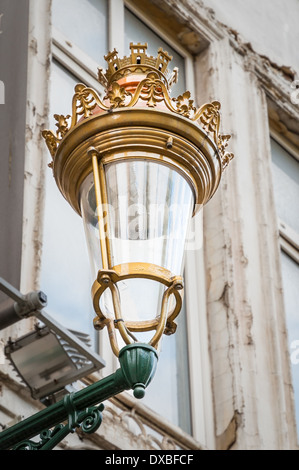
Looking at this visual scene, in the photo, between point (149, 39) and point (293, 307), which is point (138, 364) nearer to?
Answer: point (293, 307)

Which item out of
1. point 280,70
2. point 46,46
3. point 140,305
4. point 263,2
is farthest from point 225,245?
point 140,305

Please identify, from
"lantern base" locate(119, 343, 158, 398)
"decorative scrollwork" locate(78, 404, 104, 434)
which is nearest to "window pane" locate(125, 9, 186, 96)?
"decorative scrollwork" locate(78, 404, 104, 434)

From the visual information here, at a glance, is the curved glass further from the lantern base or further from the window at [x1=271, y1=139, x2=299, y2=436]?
the window at [x1=271, y1=139, x2=299, y2=436]

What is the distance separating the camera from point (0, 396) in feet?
11.5

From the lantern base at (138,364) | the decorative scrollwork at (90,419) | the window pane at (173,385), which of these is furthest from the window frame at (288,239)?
the lantern base at (138,364)

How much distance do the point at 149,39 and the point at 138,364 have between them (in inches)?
142

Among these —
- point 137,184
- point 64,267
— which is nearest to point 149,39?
point 64,267

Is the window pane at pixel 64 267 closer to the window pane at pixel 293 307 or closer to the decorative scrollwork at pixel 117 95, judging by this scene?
the window pane at pixel 293 307

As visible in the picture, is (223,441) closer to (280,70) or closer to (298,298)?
(298,298)

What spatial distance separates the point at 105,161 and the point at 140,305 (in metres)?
0.35

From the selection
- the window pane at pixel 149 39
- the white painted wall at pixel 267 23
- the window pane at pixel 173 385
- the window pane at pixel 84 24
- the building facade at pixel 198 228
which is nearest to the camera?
the building facade at pixel 198 228

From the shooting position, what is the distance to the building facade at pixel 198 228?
3.64 m

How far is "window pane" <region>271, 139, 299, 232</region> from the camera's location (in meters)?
5.90

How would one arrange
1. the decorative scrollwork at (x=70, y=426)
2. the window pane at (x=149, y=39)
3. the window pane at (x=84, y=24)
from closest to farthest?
the decorative scrollwork at (x=70, y=426) < the window pane at (x=84, y=24) < the window pane at (x=149, y=39)
